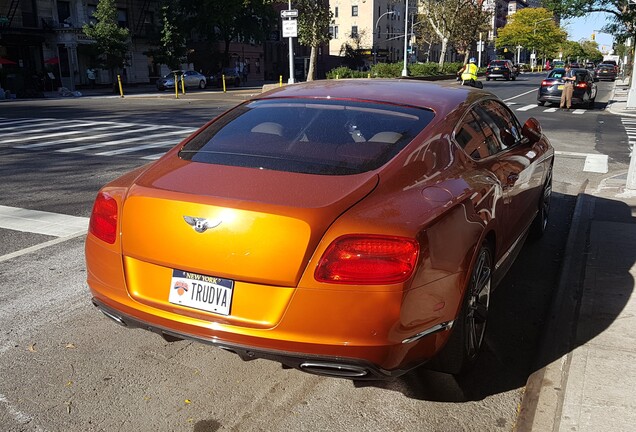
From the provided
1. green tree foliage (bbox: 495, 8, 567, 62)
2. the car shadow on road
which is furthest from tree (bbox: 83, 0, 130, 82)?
green tree foliage (bbox: 495, 8, 567, 62)

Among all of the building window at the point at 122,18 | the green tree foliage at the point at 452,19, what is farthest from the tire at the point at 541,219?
the green tree foliage at the point at 452,19

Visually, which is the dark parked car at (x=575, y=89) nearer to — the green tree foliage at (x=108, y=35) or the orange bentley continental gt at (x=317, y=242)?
the orange bentley continental gt at (x=317, y=242)

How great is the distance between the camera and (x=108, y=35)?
3912cm

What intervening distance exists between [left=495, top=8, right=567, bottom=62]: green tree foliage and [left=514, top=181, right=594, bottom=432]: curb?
115 meters

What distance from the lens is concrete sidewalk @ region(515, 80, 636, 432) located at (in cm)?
293

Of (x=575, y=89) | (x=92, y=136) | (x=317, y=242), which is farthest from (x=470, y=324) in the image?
(x=575, y=89)

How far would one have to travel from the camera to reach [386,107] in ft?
12.0

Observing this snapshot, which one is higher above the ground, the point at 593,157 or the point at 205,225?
the point at 205,225

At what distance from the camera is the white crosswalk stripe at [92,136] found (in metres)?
12.3

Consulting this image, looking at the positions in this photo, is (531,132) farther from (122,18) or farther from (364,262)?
(122,18)

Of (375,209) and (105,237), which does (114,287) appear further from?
(375,209)

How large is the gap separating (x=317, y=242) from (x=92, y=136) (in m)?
13.4

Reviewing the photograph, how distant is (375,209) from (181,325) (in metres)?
1.07

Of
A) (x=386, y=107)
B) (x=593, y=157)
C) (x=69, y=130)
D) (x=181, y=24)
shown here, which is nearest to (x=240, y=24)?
(x=181, y=24)
